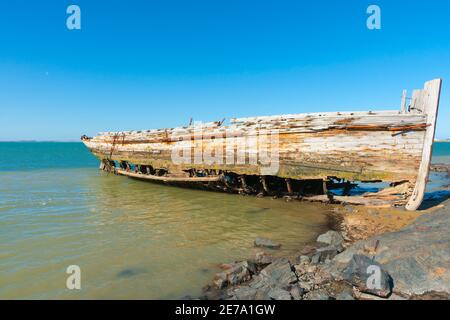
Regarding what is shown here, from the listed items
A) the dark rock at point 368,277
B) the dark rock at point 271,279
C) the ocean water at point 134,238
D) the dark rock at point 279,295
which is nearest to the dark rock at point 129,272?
the ocean water at point 134,238

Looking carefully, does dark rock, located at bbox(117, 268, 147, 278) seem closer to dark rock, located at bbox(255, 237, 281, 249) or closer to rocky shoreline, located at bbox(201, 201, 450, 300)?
rocky shoreline, located at bbox(201, 201, 450, 300)

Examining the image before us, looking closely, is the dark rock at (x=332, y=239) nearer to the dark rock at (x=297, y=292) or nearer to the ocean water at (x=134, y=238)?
the ocean water at (x=134, y=238)

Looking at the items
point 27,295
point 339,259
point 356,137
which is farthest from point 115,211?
point 356,137

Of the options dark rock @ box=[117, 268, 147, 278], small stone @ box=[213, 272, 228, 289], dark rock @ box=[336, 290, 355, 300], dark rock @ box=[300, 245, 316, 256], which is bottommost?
dark rock @ box=[117, 268, 147, 278]

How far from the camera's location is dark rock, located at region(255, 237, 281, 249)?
735 centimetres

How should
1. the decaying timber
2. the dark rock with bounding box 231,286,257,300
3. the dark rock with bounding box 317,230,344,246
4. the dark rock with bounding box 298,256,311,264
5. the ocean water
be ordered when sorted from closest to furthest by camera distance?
the dark rock with bounding box 231,286,257,300
the ocean water
the dark rock with bounding box 298,256,311,264
the dark rock with bounding box 317,230,344,246
the decaying timber

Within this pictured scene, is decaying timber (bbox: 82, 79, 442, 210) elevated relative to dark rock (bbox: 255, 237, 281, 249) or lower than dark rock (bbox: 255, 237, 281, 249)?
elevated

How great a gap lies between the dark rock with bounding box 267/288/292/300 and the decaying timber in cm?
663

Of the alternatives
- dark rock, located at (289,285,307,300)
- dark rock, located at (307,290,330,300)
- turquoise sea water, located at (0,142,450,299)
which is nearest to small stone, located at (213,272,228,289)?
turquoise sea water, located at (0,142,450,299)

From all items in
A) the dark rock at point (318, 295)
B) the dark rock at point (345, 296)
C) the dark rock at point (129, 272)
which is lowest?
the dark rock at point (129, 272)

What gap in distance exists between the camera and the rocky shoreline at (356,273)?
14.8 feet

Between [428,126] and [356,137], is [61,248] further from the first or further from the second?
[428,126]

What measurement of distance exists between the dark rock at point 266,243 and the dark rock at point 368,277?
7.88 ft

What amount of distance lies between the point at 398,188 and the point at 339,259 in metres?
5.70
